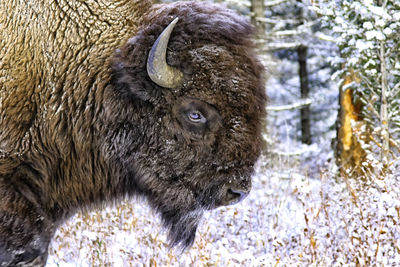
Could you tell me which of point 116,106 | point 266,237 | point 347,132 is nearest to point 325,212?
point 266,237

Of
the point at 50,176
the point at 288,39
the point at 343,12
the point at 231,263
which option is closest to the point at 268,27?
the point at 288,39

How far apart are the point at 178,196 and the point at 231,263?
1288 millimetres

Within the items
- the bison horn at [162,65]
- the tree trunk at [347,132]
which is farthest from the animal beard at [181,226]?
the tree trunk at [347,132]

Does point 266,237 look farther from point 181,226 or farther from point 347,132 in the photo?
point 347,132

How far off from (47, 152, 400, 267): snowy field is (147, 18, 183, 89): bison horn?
1.06m

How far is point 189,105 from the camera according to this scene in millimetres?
3047

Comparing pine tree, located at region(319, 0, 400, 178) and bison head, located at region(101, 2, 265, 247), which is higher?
bison head, located at region(101, 2, 265, 247)

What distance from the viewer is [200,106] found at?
3.03 meters

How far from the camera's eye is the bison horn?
2.85 meters

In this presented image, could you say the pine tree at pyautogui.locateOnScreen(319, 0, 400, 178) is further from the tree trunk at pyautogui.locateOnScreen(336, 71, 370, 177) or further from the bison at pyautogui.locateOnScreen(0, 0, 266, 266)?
the bison at pyautogui.locateOnScreen(0, 0, 266, 266)

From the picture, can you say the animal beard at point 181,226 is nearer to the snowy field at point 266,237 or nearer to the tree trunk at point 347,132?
the snowy field at point 266,237

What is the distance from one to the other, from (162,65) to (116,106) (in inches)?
16.9

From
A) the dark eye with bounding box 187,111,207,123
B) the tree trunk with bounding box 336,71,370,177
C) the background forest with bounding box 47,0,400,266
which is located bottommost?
the tree trunk with bounding box 336,71,370,177

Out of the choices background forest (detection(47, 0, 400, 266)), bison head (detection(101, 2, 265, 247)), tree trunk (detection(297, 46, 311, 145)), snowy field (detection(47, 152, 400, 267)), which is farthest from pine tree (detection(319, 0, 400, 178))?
tree trunk (detection(297, 46, 311, 145))
